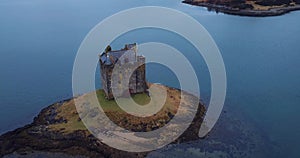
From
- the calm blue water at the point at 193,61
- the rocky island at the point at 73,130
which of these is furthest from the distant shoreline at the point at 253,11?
the rocky island at the point at 73,130

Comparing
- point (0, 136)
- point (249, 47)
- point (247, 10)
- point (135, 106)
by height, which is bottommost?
point (0, 136)

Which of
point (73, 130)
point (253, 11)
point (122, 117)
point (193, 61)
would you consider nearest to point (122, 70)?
point (122, 117)

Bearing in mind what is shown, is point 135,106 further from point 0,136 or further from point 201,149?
point 0,136

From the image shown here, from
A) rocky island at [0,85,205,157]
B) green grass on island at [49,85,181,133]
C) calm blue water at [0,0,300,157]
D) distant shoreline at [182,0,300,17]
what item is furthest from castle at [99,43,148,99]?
distant shoreline at [182,0,300,17]

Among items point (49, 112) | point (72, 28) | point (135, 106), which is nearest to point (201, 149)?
point (135, 106)

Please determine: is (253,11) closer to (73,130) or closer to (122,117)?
(122,117)

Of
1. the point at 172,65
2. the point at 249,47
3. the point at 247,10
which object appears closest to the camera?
the point at 172,65

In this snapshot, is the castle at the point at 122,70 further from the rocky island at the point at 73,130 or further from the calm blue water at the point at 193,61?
the calm blue water at the point at 193,61

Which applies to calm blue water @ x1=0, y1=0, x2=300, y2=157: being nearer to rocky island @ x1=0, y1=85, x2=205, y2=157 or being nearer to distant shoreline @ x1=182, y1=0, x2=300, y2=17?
distant shoreline @ x1=182, y1=0, x2=300, y2=17
